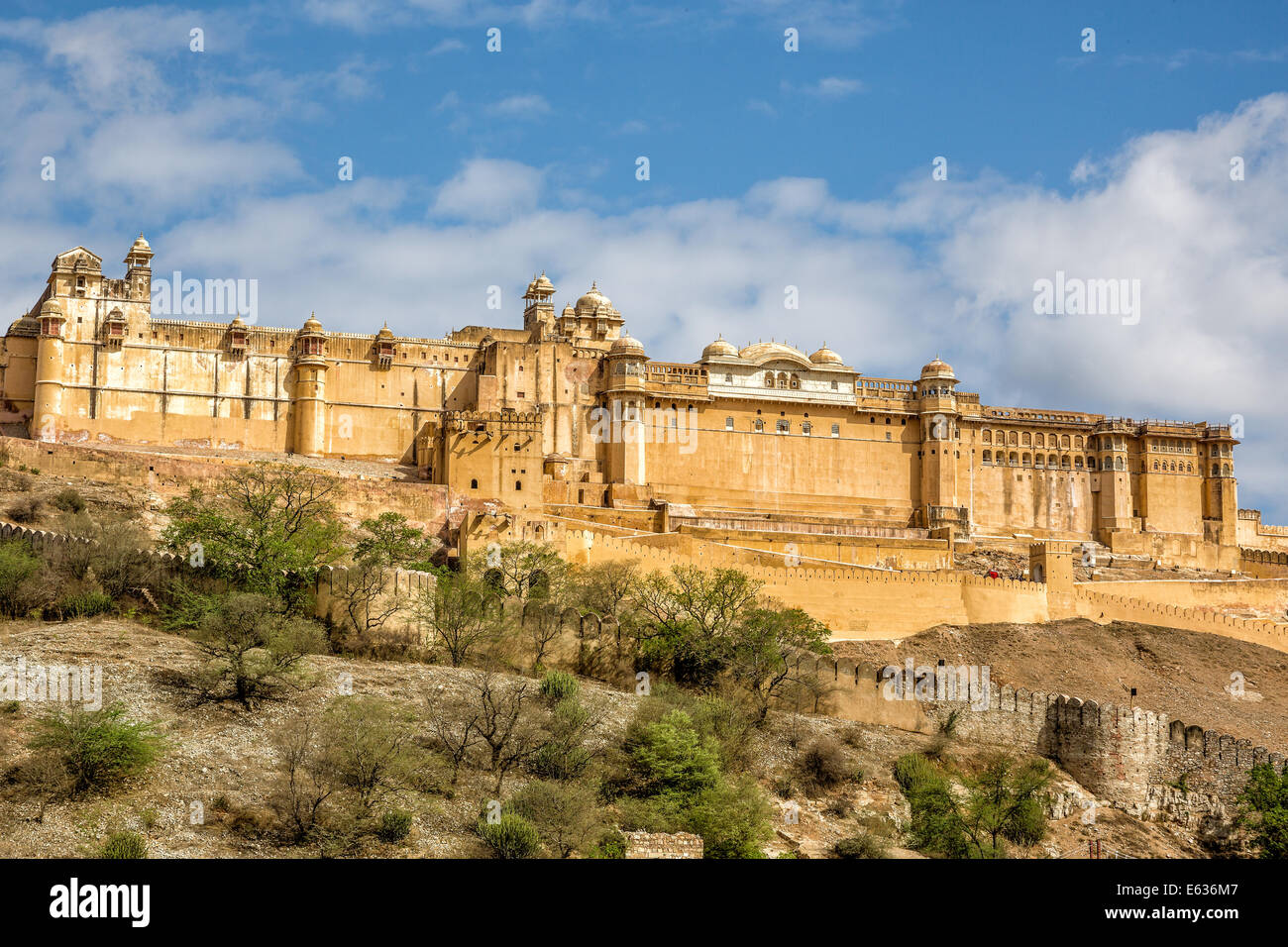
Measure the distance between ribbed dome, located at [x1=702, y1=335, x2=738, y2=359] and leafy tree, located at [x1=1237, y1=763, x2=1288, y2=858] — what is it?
3350 cm

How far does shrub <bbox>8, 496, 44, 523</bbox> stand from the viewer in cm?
4544

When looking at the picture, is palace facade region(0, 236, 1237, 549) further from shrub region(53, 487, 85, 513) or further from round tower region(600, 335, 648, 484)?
shrub region(53, 487, 85, 513)

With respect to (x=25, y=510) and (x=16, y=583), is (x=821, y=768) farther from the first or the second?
(x=25, y=510)

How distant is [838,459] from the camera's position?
6881 centimetres

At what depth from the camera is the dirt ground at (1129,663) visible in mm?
48250

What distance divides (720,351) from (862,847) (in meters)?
37.5

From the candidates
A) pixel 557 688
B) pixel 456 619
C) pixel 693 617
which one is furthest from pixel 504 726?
pixel 693 617

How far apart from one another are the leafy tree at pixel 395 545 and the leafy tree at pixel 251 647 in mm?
6946

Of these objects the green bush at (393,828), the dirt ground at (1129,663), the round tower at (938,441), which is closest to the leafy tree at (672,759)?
the green bush at (393,828)

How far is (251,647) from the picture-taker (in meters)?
35.1

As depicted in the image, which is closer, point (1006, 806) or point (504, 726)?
point (504, 726)

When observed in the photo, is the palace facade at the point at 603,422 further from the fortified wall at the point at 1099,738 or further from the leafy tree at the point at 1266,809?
the leafy tree at the point at 1266,809

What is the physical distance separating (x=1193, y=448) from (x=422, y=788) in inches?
2060
